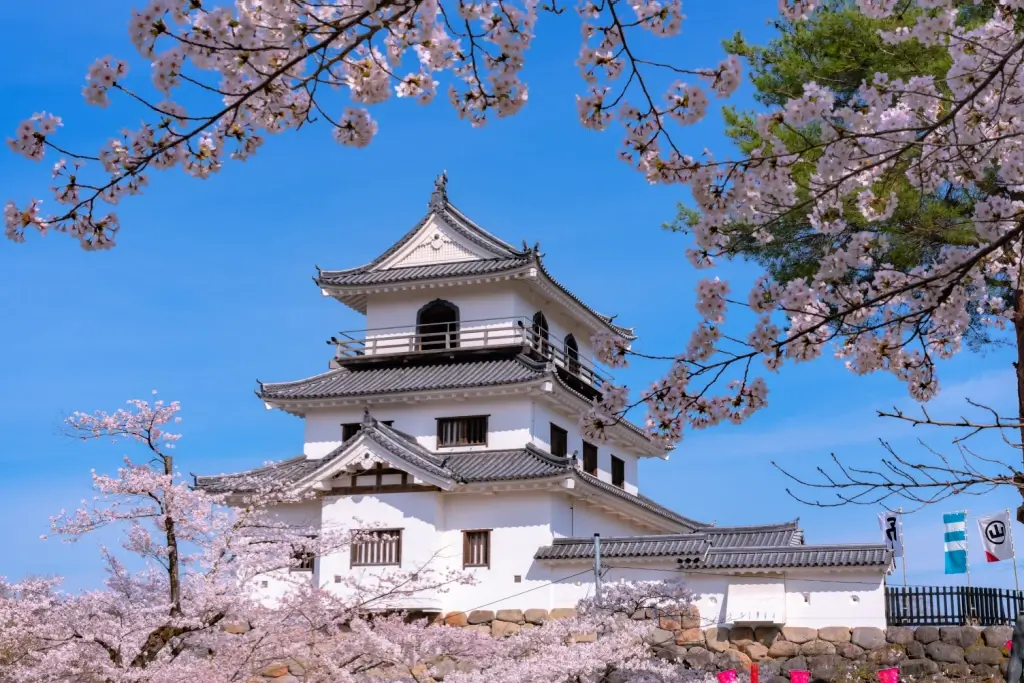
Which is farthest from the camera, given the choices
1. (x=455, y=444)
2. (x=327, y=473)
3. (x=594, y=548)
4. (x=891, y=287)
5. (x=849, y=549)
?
(x=455, y=444)

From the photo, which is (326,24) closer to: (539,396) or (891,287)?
(891,287)

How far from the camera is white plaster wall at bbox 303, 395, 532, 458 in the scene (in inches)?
987

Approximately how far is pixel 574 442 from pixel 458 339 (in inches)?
157

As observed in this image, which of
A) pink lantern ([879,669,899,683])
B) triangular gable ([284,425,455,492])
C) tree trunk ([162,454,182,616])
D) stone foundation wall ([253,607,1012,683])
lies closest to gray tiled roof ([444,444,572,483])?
triangular gable ([284,425,455,492])

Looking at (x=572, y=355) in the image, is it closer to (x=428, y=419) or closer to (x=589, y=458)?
(x=589, y=458)

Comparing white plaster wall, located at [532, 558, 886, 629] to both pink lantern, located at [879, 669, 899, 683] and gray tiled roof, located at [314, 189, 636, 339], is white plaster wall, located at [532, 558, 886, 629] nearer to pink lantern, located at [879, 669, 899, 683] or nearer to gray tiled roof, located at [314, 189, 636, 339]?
pink lantern, located at [879, 669, 899, 683]

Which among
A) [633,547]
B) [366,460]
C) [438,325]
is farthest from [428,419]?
[633,547]

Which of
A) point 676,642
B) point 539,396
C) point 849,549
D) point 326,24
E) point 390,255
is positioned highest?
point 390,255

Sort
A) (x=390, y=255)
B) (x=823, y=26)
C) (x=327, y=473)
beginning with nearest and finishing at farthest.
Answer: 1. (x=823, y=26)
2. (x=327, y=473)
3. (x=390, y=255)

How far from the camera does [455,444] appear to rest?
1002 inches

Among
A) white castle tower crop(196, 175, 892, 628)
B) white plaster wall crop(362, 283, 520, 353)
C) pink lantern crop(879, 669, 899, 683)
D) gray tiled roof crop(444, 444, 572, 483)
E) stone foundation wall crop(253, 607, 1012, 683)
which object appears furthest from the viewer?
white plaster wall crop(362, 283, 520, 353)

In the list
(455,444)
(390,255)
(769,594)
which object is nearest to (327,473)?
(455,444)

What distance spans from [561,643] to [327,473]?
785 centimetres

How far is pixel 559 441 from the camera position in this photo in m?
26.8
